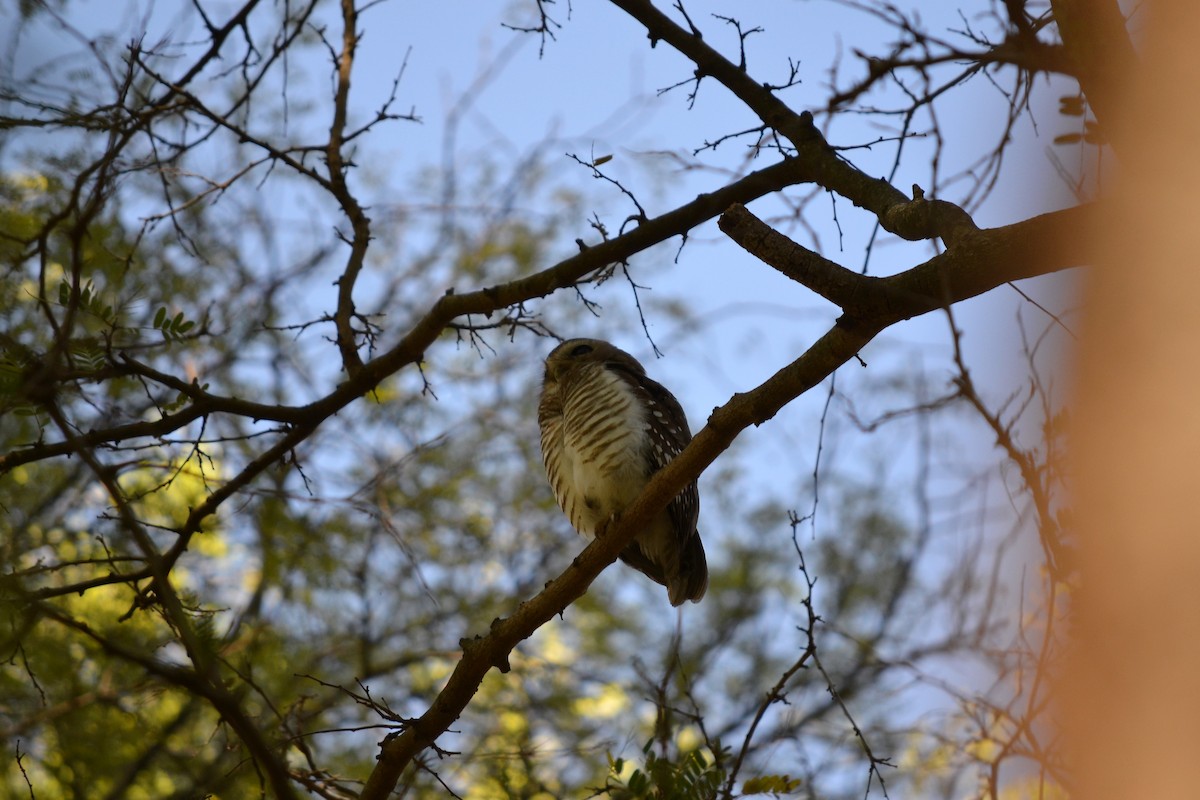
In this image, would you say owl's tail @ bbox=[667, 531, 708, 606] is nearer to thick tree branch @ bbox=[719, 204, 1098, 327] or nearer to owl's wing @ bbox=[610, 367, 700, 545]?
owl's wing @ bbox=[610, 367, 700, 545]

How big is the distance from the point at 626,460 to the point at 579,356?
1.21 meters

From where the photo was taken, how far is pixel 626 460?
504 centimetres

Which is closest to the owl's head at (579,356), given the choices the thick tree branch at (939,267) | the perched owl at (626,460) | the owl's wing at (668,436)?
the perched owl at (626,460)

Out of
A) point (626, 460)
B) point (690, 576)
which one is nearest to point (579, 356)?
point (626, 460)

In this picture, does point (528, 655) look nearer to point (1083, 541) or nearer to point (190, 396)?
point (190, 396)

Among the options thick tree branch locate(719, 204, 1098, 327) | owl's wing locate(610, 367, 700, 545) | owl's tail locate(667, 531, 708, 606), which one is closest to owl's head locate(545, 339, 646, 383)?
owl's wing locate(610, 367, 700, 545)

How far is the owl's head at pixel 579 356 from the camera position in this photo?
6016 millimetres

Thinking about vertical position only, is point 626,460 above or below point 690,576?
above

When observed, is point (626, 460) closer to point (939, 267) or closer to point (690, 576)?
point (690, 576)

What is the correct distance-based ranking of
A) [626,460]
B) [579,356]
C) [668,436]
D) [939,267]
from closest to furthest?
A: [939,267] < [626,460] < [668,436] < [579,356]

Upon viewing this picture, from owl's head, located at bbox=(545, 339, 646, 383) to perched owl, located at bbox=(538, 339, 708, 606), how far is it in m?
0.23

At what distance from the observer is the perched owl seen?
16.6 feet

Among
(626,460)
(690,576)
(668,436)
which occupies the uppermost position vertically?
(668,436)

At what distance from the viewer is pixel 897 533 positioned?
1085cm
